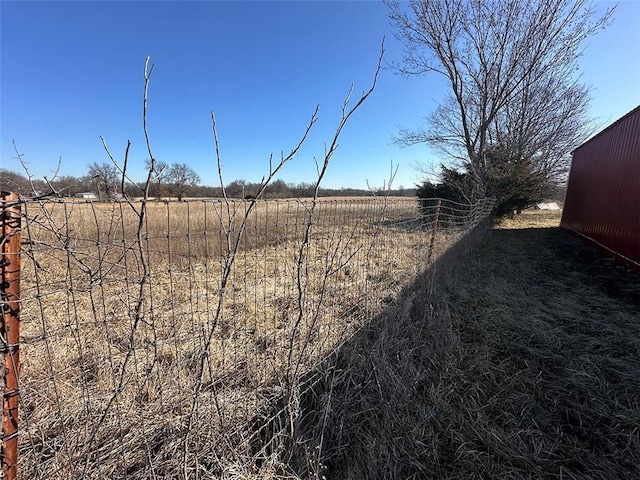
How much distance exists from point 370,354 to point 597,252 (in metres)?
8.27

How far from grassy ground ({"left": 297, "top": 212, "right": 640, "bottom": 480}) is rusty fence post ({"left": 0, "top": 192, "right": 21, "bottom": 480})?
4.32 feet

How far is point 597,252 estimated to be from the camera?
7598 millimetres

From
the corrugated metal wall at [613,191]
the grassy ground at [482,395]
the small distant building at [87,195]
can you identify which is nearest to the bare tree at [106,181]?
the small distant building at [87,195]

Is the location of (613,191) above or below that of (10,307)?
above

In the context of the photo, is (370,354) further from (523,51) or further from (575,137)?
(575,137)

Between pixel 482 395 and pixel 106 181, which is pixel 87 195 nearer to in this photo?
pixel 106 181

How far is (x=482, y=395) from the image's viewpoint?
7.51ft

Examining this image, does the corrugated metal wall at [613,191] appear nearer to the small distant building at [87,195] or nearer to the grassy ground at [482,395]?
the grassy ground at [482,395]

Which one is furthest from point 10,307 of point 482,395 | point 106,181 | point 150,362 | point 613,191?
point 613,191

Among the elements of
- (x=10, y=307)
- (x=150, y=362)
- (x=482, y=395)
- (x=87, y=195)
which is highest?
(x=87, y=195)

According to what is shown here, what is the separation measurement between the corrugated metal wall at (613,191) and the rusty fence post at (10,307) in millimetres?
7695

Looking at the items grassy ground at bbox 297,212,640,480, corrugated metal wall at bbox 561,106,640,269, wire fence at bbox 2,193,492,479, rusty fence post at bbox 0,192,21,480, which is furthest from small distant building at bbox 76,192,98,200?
corrugated metal wall at bbox 561,106,640,269

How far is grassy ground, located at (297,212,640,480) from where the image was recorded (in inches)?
69.8

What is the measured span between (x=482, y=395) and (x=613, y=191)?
328 inches
